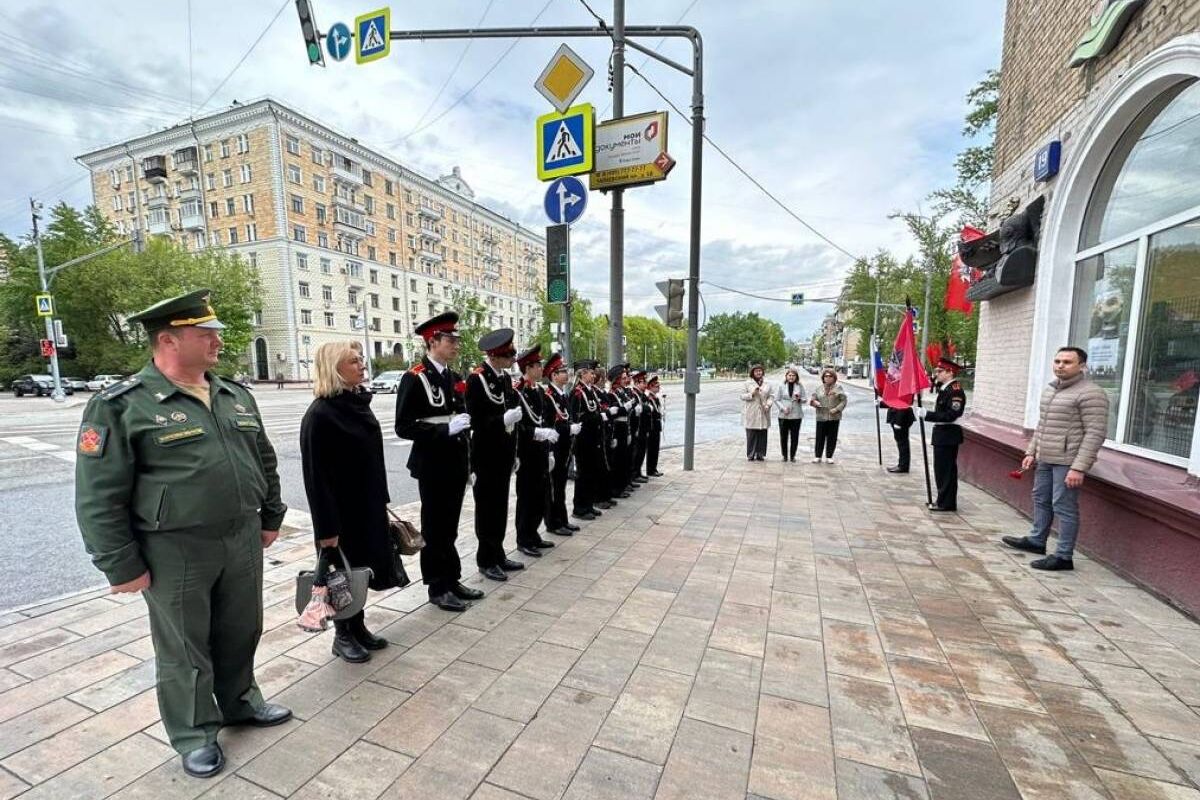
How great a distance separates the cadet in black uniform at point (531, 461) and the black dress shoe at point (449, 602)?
1.13m

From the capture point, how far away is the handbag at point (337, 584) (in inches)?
106

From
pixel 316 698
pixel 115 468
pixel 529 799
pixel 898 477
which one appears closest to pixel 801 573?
pixel 529 799

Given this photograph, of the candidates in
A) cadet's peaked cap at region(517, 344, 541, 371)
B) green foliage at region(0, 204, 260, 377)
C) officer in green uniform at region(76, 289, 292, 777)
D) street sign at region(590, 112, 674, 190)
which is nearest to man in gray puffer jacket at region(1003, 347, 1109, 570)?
cadet's peaked cap at region(517, 344, 541, 371)

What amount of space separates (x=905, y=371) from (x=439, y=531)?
6.50m

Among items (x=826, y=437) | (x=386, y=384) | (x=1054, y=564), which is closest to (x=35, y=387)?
(x=386, y=384)

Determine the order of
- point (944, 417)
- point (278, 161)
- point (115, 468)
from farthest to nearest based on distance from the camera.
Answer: point (278, 161), point (944, 417), point (115, 468)

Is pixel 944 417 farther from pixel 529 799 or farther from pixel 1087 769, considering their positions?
pixel 529 799

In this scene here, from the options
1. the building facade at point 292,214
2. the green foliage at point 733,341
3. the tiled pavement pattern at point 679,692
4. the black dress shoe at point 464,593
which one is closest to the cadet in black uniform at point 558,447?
the tiled pavement pattern at point 679,692

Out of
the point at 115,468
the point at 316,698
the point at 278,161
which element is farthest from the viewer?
the point at 278,161

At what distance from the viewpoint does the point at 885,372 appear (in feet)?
28.5

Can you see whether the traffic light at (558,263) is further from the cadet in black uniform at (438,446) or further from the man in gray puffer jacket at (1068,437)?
the man in gray puffer jacket at (1068,437)

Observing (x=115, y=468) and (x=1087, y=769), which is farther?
(x=1087, y=769)

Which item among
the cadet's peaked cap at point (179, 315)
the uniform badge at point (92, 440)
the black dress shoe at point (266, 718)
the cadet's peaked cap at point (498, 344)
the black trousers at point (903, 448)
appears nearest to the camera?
the uniform badge at point (92, 440)

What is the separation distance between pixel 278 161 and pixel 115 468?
4855cm
